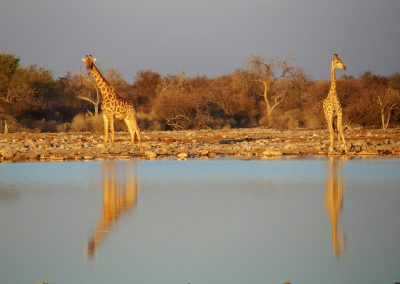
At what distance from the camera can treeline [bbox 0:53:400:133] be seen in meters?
33.2

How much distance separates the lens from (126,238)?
28.0ft

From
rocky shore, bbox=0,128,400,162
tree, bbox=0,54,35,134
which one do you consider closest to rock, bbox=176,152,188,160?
rocky shore, bbox=0,128,400,162

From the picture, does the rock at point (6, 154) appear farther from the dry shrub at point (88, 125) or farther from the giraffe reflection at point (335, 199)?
the dry shrub at point (88, 125)

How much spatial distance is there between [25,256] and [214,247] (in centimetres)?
175

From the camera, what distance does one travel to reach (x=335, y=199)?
11.5m

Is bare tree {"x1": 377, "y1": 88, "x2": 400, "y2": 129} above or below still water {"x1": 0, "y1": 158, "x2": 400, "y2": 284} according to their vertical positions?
above

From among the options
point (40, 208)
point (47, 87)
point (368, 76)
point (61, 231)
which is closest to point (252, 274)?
point (61, 231)

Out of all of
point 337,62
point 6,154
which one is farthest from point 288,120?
point 6,154

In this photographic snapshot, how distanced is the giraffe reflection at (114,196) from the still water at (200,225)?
0.06ft

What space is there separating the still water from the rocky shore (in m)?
3.17

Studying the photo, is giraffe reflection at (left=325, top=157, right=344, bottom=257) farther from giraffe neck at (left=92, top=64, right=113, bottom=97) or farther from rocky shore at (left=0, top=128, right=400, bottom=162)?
giraffe neck at (left=92, top=64, right=113, bottom=97)

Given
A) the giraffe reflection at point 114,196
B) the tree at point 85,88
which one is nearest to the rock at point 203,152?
the giraffe reflection at point 114,196

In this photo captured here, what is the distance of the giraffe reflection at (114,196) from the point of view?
878cm

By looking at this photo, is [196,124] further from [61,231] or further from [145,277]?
[145,277]
